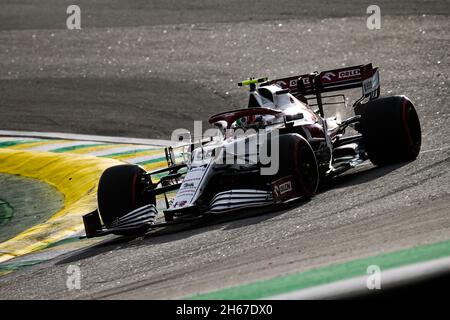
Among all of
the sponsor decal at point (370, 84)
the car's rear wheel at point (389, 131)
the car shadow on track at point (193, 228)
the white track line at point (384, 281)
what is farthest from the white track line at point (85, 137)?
the white track line at point (384, 281)

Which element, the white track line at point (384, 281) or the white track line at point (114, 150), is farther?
the white track line at point (114, 150)

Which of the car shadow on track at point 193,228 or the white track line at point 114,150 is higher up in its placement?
the white track line at point 114,150

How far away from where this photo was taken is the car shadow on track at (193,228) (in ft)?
32.3

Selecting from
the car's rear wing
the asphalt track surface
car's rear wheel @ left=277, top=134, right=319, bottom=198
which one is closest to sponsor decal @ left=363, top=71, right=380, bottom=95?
the car's rear wing

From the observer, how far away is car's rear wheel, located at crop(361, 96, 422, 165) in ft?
36.9

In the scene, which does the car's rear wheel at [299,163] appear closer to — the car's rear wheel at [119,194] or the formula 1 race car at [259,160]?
the formula 1 race car at [259,160]

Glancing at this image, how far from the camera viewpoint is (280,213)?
9898mm

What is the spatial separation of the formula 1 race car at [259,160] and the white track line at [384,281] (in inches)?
150

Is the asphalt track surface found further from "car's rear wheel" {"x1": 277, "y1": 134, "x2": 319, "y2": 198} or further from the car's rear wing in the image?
the car's rear wing

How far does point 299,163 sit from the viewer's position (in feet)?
33.2

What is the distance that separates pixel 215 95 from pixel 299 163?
25.5ft

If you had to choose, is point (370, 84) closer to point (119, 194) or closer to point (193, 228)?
point (193, 228)

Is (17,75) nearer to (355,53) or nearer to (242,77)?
(242,77)
